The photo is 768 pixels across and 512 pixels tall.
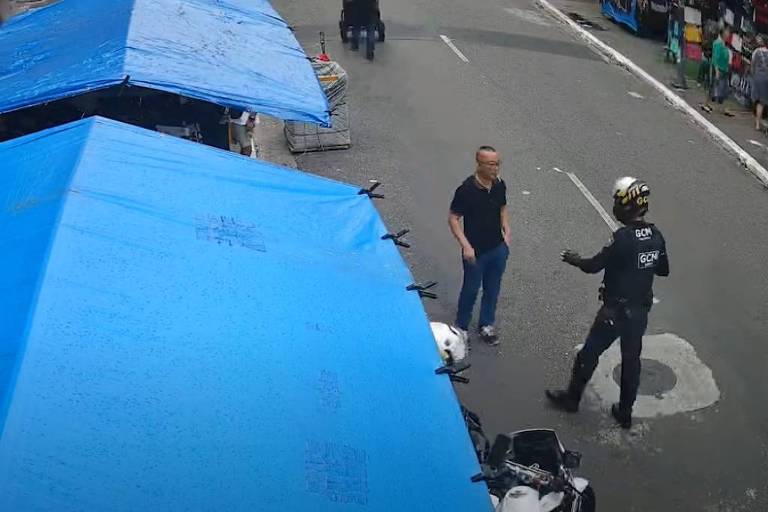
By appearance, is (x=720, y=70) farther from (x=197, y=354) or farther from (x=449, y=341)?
(x=197, y=354)

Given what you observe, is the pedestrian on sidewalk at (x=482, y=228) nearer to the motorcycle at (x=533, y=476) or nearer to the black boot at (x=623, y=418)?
the black boot at (x=623, y=418)

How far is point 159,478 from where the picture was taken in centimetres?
302

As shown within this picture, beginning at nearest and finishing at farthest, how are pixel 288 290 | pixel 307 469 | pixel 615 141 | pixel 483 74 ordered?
pixel 307 469 < pixel 288 290 < pixel 615 141 < pixel 483 74

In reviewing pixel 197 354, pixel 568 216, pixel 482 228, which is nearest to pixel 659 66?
pixel 568 216

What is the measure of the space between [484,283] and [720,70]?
941 cm

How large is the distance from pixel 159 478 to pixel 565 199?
26.4ft

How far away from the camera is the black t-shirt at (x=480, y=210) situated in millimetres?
6676

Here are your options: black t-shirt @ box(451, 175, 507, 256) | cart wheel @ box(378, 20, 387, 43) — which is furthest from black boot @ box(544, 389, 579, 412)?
cart wheel @ box(378, 20, 387, 43)

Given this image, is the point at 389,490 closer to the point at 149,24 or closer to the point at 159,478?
the point at 159,478

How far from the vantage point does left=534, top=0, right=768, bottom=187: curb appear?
38.3 ft

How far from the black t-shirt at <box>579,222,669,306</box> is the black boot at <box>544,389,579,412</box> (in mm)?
1040

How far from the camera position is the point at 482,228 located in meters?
6.77

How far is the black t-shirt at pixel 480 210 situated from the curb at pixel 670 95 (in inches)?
236

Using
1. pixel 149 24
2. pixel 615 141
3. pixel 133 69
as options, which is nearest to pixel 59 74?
pixel 133 69
